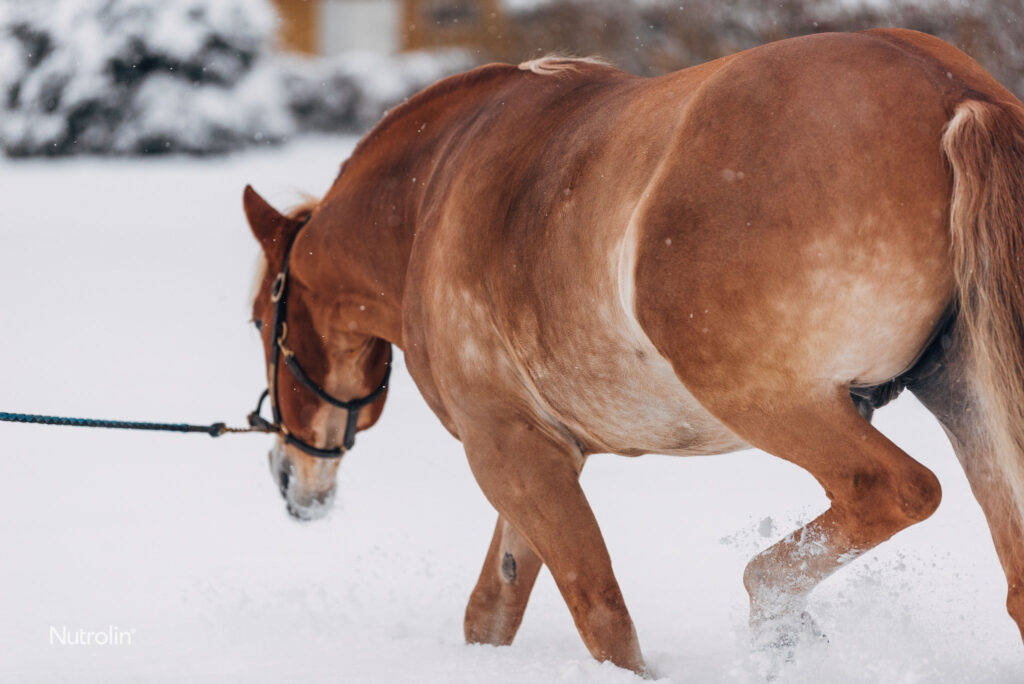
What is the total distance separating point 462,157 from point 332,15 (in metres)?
15.9

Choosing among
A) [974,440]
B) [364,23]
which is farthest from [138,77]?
Result: [974,440]

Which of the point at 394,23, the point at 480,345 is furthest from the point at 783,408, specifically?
the point at 394,23

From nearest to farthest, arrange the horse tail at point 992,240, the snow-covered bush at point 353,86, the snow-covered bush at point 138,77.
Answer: the horse tail at point 992,240 → the snow-covered bush at point 138,77 → the snow-covered bush at point 353,86

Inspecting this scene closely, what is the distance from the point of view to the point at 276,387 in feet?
11.8

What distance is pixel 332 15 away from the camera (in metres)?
17.7

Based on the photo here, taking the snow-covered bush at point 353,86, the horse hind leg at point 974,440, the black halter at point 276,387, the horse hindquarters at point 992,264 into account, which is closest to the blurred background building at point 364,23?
the snow-covered bush at point 353,86

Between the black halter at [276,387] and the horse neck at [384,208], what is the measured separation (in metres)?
0.11

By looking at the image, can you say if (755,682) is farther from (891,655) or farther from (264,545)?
(264,545)

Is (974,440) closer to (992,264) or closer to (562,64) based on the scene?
(992,264)

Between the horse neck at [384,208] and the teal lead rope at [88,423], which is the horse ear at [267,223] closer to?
the horse neck at [384,208]

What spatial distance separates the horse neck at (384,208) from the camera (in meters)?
3.12

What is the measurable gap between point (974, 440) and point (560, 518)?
90cm

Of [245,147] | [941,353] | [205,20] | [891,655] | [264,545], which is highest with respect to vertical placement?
[941,353]

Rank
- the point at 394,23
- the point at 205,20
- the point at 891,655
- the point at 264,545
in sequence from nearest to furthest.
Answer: the point at 891,655, the point at 264,545, the point at 205,20, the point at 394,23
